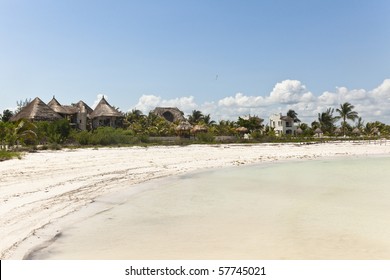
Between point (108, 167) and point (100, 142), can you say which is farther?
point (100, 142)

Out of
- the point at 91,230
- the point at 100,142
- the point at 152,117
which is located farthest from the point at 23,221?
the point at 152,117

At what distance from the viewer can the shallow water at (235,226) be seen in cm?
609

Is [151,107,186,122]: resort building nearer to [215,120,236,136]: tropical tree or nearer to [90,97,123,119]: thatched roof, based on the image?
[215,120,236,136]: tropical tree

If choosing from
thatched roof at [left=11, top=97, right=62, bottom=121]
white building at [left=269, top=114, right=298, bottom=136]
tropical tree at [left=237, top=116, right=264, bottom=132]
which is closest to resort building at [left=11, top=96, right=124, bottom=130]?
thatched roof at [left=11, top=97, right=62, bottom=121]

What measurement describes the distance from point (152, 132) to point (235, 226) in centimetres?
3742

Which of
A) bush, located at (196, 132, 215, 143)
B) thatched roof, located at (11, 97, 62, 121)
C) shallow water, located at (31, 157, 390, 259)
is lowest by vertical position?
shallow water, located at (31, 157, 390, 259)

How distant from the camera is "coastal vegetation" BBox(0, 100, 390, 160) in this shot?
27547mm

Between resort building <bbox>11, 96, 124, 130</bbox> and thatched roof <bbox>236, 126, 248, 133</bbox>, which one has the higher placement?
resort building <bbox>11, 96, 124, 130</bbox>

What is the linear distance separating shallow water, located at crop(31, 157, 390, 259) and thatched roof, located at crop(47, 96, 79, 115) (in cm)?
3468

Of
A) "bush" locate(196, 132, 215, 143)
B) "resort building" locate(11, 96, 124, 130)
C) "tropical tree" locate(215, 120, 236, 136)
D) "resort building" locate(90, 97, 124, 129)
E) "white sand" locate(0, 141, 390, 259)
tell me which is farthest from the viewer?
"tropical tree" locate(215, 120, 236, 136)

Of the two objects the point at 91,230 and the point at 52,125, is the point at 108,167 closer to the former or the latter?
the point at 91,230

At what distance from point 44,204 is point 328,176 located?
43.1 feet

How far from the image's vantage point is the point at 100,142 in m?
32.9
